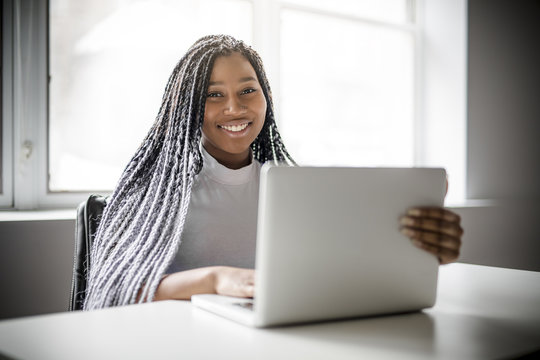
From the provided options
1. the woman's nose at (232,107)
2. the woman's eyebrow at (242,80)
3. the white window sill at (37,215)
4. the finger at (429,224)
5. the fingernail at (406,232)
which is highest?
the woman's eyebrow at (242,80)

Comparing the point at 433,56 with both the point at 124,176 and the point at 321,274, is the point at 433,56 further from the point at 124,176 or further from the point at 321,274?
the point at 321,274

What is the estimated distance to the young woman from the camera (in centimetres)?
126

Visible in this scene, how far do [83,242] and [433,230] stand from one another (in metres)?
0.88

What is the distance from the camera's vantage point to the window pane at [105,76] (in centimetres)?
228

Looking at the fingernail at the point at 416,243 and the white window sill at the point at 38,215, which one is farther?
the white window sill at the point at 38,215

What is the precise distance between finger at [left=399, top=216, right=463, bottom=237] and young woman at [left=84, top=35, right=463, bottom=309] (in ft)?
1.30

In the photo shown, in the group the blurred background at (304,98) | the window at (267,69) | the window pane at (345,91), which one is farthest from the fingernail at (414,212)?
the window pane at (345,91)

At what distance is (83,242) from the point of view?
1.42 metres

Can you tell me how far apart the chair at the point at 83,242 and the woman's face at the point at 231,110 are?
1.25 feet

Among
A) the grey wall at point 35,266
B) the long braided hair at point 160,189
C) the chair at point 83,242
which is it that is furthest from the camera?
the grey wall at point 35,266

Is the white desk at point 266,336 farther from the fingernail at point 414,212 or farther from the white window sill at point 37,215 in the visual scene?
the white window sill at point 37,215

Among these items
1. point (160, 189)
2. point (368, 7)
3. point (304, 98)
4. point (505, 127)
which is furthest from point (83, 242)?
point (505, 127)

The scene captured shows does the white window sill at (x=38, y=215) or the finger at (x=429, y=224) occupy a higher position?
the finger at (x=429, y=224)

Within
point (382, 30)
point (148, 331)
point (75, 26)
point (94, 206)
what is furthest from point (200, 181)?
point (382, 30)
